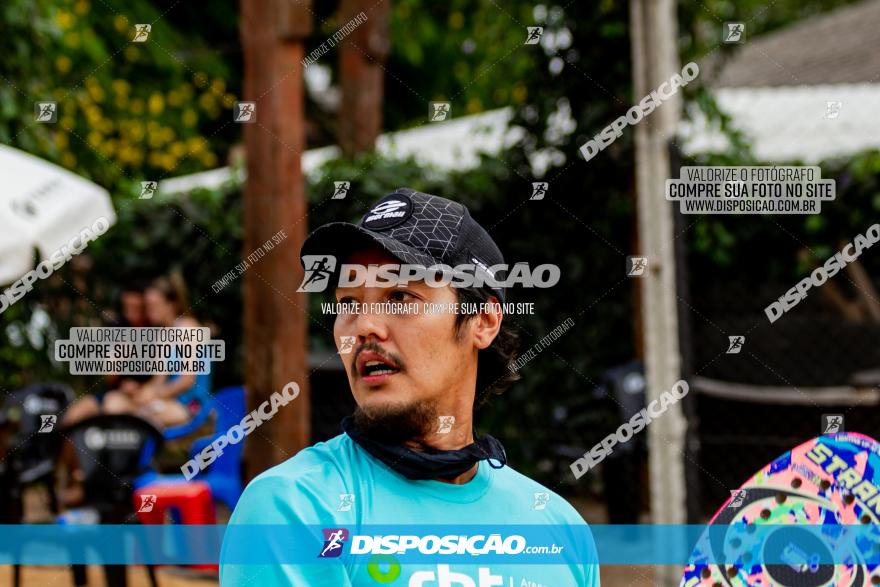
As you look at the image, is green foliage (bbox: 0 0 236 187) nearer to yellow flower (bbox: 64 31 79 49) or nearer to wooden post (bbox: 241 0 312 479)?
yellow flower (bbox: 64 31 79 49)

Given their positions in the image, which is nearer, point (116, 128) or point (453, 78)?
point (116, 128)

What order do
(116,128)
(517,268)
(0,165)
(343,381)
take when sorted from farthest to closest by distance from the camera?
(116,128), (343,381), (517,268), (0,165)

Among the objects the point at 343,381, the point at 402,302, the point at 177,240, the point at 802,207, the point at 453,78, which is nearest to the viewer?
the point at 402,302

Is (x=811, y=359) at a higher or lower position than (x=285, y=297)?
lower

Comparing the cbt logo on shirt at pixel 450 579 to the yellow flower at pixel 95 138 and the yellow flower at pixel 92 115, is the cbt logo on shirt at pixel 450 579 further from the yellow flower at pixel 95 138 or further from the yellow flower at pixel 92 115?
the yellow flower at pixel 92 115

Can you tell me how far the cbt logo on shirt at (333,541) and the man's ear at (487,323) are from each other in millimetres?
466

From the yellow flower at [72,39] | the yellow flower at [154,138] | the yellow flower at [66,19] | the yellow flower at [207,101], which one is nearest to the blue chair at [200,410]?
the yellow flower at [66,19]

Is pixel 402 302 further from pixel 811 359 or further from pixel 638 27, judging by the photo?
pixel 811 359

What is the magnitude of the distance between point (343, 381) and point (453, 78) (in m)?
10.00

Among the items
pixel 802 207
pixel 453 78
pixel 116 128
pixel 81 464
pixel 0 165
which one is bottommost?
pixel 81 464

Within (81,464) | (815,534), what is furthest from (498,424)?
(815,534)

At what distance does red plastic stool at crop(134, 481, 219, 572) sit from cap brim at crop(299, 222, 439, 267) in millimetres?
3131

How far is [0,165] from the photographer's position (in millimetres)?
5309

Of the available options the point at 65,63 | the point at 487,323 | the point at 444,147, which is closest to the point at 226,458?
the point at 444,147
